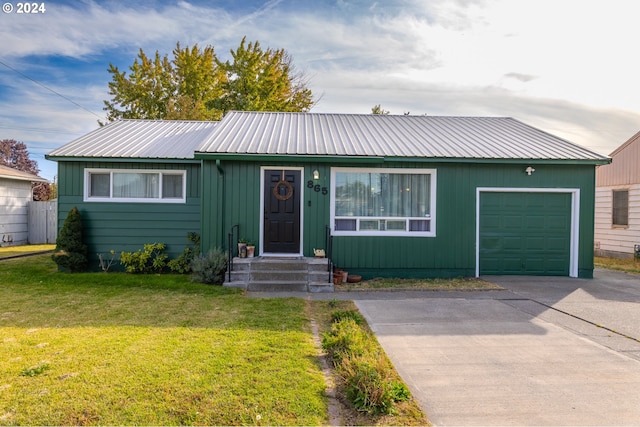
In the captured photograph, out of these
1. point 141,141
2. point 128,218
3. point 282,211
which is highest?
point 141,141

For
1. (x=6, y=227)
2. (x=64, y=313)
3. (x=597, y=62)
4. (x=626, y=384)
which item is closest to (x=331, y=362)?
A: (x=626, y=384)

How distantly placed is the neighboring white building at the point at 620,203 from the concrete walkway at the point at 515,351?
274 inches

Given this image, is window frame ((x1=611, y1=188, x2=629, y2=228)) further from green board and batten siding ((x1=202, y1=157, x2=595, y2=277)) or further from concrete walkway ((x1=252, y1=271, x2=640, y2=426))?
concrete walkway ((x1=252, y1=271, x2=640, y2=426))

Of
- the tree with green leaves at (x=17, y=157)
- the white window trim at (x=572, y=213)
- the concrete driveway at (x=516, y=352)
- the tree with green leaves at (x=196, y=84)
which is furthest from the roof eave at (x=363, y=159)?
the tree with green leaves at (x=17, y=157)

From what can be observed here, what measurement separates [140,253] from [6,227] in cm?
945

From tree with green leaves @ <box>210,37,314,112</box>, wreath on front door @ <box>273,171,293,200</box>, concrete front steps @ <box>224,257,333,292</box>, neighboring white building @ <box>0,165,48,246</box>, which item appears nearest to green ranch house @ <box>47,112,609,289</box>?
wreath on front door @ <box>273,171,293,200</box>

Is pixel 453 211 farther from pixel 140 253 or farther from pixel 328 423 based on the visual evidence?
pixel 140 253

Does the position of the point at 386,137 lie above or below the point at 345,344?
above

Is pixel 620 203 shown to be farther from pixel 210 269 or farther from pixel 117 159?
pixel 117 159

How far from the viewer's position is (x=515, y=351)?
4258mm

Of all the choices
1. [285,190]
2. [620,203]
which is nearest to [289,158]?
[285,190]

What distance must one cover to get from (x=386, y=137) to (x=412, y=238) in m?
2.95

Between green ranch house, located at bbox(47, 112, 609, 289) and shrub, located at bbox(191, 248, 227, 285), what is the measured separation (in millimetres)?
288

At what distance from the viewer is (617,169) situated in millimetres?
13492
